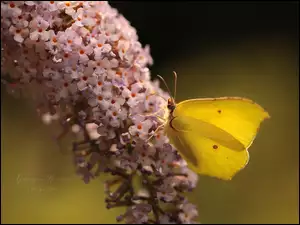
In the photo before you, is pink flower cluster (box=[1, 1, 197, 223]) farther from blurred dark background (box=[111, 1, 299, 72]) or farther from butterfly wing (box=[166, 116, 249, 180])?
blurred dark background (box=[111, 1, 299, 72])

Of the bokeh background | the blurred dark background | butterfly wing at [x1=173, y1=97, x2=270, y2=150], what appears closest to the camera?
butterfly wing at [x1=173, y1=97, x2=270, y2=150]

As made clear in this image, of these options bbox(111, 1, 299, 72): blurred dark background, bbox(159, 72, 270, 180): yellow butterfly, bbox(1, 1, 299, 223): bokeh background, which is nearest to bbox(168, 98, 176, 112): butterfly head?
bbox(159, 72, 270, 180): yellow butterfly

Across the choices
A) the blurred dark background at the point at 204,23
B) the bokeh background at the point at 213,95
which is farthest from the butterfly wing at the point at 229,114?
the blurred dark background at the point at 204,23

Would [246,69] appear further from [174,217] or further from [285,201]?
[174,217]

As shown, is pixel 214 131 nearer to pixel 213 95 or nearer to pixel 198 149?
pixel 198 149

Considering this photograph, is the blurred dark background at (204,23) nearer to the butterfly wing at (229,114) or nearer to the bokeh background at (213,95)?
the bokeh background at (213,95)

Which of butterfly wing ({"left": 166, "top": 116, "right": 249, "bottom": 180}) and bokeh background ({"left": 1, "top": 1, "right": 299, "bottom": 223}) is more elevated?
butterfly wing ({"left": 166, "top": 116, "right": 249, "bottom": 180})

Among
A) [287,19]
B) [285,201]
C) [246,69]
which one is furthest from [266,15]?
[285,201]

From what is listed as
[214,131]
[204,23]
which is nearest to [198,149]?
[214,131]
